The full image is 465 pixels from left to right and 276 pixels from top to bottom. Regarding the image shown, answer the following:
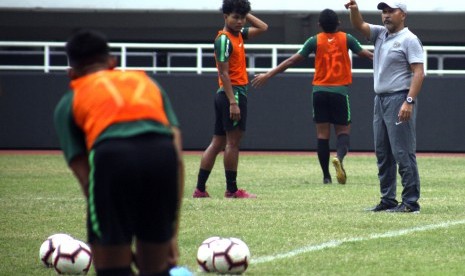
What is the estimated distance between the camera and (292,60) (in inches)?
619

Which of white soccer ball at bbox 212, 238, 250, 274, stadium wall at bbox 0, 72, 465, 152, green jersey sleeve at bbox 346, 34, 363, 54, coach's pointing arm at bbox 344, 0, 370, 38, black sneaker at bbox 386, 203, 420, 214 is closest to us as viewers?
white soccer ball at bbox 212, 238, 250, 274

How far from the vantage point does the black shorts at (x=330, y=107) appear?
16.3 m

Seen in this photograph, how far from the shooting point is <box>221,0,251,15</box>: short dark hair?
44.6 ft

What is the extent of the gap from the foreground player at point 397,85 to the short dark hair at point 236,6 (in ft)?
5.68

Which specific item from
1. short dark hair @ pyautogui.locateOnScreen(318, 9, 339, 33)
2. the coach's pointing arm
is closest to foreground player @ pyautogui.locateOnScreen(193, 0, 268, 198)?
the coach's pointing arm

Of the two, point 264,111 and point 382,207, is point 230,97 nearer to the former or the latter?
point 382,207

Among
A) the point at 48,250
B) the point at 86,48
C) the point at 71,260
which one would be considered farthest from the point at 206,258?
the point at 86,48

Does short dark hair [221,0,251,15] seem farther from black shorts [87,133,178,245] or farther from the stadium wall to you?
the stadium wall

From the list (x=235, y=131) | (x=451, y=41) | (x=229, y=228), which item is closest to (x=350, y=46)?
(x=235, y=131)

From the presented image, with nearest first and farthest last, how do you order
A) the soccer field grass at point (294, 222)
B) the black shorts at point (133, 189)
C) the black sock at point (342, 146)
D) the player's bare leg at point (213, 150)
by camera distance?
1. the black shorts at point (133, 189)
2. the soccer field grass at point (294, 222)
3. the player's bare leg at point (213, 150)
4. the black sock at point (342, 146)

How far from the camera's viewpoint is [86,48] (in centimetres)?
624

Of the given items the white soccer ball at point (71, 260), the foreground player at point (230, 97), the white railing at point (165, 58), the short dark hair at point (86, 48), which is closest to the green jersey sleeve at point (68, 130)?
the short dark hair at point (86, 48)

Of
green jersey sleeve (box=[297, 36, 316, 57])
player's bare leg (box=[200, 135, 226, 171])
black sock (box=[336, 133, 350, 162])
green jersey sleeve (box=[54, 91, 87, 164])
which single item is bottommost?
black sock (box=[336, 133, 350, 162])

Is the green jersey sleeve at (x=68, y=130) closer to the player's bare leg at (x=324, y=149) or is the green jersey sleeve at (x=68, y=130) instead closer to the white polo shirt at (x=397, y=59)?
the white polo shirt at (x=397, y=59)
